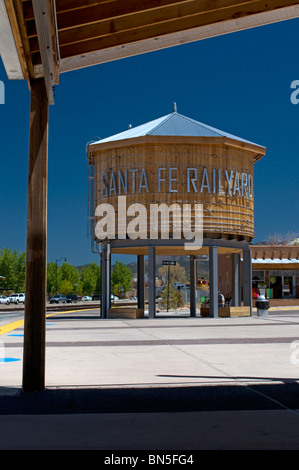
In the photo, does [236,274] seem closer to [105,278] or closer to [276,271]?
[105,278]

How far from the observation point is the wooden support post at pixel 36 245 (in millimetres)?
8797

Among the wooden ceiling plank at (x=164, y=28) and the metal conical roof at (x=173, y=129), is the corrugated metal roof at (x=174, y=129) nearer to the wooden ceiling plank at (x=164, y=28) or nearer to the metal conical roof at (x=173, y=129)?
the metal conical roof at (x=173, y=129)

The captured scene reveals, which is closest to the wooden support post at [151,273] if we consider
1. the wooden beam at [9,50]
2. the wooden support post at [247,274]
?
the wooden support post at [247,274]

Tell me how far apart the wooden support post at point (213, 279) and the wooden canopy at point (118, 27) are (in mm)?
22936

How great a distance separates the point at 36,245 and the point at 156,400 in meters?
2.83

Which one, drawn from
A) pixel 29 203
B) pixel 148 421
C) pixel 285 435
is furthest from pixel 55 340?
pixel 285 435

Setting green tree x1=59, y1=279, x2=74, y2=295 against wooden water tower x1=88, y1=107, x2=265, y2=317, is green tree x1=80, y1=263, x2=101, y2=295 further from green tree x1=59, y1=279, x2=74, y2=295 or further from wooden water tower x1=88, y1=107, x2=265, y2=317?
wooden water tower x1=88, y1=107, x2=265, y2=317

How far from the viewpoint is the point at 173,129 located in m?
32.6

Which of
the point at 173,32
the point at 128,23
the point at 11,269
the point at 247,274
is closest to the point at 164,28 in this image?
the point at 173,32

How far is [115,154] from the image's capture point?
107 ft

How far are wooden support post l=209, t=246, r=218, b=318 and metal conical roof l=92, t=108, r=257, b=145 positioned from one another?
622cm

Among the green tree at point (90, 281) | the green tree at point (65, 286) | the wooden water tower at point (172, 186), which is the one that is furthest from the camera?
the green tree at point (90, 281)

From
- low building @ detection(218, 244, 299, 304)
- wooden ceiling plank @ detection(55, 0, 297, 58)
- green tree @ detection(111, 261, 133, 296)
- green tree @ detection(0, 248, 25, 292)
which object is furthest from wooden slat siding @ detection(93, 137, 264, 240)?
green tree @ detection(111, 261, 133, 296)
